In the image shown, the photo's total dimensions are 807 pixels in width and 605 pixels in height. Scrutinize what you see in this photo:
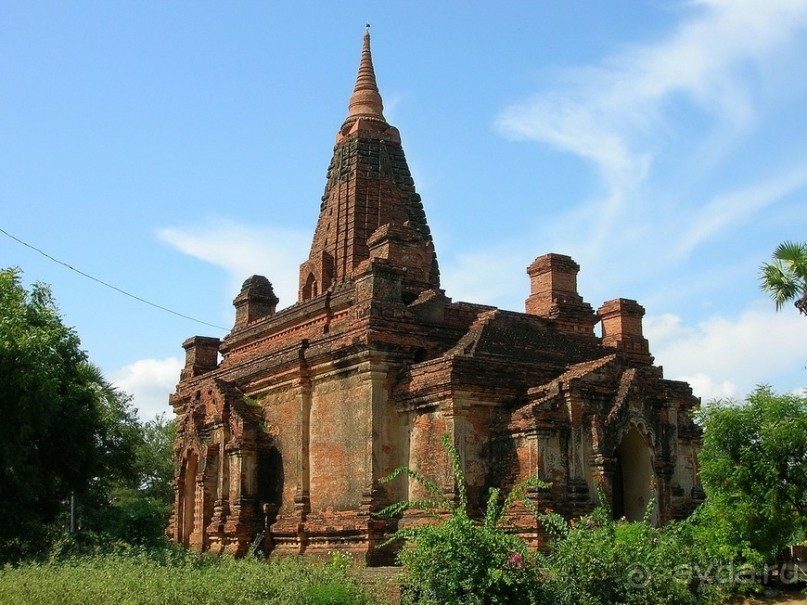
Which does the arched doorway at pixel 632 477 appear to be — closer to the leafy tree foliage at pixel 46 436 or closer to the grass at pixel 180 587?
the grass at pixel 180 587

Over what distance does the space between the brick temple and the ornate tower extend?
0.16ft

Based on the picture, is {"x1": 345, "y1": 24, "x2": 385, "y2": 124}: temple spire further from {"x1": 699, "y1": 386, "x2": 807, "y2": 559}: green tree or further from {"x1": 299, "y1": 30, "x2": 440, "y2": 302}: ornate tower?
{"x1": 699, "y1": 386, "x2": 807, "y2": 559}: green tree

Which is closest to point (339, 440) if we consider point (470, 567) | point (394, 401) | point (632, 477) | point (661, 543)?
point (394, 401)

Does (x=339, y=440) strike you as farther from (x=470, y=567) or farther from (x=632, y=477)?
(x=470, y=567)

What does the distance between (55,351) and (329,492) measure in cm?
657

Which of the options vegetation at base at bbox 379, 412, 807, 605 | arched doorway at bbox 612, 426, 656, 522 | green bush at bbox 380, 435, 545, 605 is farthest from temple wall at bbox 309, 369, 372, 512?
green bush at bbox 380, 435, 545, 605

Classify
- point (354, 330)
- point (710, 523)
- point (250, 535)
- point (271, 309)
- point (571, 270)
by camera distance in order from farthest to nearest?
point (271, 309)
point (571, 270)
point (250, 535)
point (354, 330)
point (710, 523)

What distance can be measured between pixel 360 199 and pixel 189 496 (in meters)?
8.92

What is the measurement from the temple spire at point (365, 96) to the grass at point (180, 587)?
1469 centimetres

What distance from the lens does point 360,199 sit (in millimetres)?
24406

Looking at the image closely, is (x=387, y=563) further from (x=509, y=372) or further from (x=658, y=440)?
(x=658, y=440)

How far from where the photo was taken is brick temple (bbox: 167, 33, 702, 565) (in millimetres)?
18203

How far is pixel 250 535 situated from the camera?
21.7 m


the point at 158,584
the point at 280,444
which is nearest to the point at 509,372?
the point at 280,444
